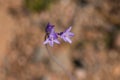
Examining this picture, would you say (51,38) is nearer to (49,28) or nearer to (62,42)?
(49,28)

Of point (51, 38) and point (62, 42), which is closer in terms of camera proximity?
point (51, 38)

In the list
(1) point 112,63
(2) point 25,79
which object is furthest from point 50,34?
(1) point 112,63

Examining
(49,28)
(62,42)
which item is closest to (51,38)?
(49,28)

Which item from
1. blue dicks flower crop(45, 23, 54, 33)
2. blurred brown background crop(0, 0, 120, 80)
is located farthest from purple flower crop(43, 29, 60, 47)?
blurred brown background crop(0, 0, 120, 80)

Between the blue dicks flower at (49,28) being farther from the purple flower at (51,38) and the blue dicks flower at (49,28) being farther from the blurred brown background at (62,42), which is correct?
the blurred brown background at (62,42)

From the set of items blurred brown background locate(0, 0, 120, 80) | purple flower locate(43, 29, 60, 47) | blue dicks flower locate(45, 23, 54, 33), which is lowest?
purple flower locate(43, 29, 60, 47)

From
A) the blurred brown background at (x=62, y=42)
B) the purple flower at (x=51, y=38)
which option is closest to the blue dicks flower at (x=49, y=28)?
the purple flower at (x=51, y=38)

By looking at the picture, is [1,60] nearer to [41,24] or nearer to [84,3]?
[41,24]

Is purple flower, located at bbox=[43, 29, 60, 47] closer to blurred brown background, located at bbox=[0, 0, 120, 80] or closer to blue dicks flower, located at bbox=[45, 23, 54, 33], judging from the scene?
blue dicks flower, located at bbox=[45, 23, 54, 33]

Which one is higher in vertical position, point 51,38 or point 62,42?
point 62,42
